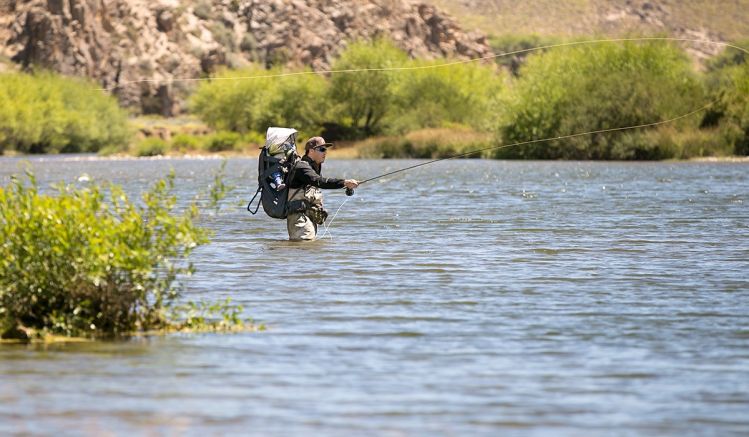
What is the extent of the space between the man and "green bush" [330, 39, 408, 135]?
69715 millimetres

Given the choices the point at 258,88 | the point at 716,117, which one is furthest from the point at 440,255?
the point at 258,88

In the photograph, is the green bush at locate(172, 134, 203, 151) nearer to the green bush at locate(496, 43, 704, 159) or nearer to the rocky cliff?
the green bush at locate(496, 43, 704, 159)

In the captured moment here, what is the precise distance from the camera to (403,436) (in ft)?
23.2

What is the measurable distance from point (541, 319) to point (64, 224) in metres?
3.59

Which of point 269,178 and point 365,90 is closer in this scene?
point 269,178

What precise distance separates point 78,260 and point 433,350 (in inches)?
91.8

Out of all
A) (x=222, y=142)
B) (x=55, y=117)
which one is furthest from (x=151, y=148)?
(x=55, y=117)

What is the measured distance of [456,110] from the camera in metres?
85.4

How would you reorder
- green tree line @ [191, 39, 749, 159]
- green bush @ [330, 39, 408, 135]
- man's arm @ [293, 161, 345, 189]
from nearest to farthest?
man's arm @ [293, 161, 345, 189]
green tree line @ [191, 39, 749, 159]
green bush @ [330, 39, 408, 135]

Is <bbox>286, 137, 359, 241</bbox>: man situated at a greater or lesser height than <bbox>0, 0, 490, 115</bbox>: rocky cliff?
lesser

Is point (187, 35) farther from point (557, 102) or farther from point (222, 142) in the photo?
point (557, 102)

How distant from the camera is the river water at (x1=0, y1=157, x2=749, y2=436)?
7527mm

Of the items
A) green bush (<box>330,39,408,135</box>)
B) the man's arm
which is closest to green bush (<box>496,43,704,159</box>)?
green bush (<box>330,39,408,135</box>)

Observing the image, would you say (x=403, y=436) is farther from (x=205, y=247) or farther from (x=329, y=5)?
(x=329, y=5)
